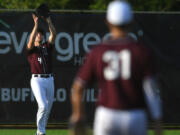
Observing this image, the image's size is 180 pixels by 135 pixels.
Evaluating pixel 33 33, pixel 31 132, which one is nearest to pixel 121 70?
pixel 33 33

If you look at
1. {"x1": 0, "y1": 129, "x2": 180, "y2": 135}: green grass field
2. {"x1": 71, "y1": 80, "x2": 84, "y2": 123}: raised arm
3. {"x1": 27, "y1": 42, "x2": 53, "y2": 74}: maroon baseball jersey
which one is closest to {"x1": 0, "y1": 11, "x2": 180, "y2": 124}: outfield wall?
{"x1": 0, "y1": 129, "x2": 180, "y2": 135}: green grass field

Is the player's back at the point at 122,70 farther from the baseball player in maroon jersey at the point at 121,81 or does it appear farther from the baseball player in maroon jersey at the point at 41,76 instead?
the baseball player in maroon jersey at the point at 41,76

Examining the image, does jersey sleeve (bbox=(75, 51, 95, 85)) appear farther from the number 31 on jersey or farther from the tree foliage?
the tree foliage

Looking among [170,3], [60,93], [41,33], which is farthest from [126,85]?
[170,3]

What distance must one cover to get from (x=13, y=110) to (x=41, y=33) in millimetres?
2847

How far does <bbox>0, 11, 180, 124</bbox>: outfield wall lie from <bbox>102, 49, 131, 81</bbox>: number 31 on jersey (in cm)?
853

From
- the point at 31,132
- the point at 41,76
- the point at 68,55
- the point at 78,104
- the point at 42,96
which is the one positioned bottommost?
the point at 31,132

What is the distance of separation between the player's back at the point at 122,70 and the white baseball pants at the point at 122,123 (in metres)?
0.07

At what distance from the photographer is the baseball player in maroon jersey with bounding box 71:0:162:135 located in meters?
4.97

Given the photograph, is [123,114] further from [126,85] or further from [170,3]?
[170,3]

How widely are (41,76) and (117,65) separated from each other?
6193 millimetres

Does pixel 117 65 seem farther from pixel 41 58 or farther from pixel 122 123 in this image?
pixel 41 58

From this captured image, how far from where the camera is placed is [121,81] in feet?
16.4

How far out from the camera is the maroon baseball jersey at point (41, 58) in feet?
36.4
